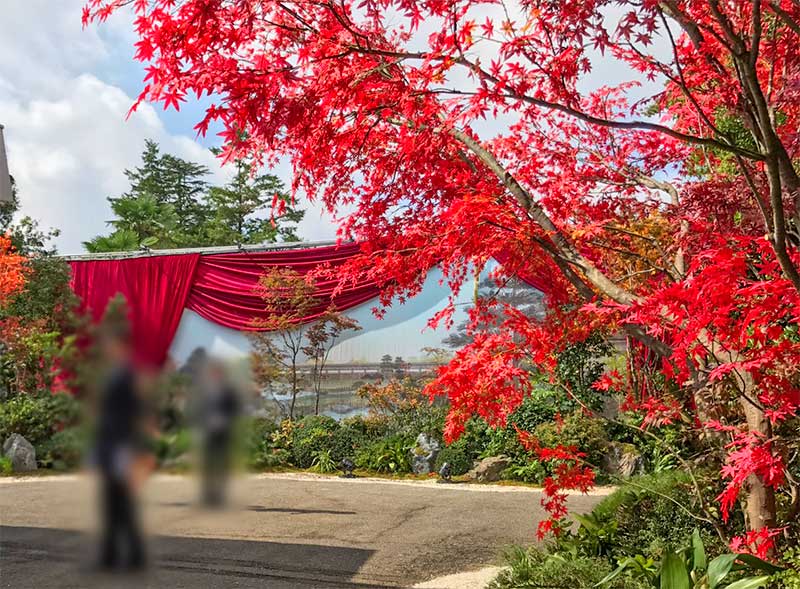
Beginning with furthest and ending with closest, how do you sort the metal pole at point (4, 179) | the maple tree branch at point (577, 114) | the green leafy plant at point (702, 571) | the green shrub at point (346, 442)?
the green shrub at point (346, 442), the green leafy plant at point (702, 571), the maple tree branch at point (577, 114), the metal pole at point (4, 179)

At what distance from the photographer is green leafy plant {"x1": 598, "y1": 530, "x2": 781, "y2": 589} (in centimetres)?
231

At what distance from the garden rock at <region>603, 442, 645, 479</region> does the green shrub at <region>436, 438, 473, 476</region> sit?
133 centimetres

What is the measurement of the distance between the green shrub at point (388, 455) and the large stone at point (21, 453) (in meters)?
6.84

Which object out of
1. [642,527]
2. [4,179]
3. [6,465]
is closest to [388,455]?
[642,527]

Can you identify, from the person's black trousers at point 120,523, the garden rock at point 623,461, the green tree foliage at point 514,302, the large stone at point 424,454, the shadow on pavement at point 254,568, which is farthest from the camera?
the green tree foliage at point 514,302

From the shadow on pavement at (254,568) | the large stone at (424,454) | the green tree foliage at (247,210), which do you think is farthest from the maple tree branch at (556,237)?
the large stone at (424,454)

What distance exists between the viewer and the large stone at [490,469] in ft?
21.6

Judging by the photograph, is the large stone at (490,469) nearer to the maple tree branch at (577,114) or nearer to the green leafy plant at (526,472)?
the green leafy plant at (526,472)

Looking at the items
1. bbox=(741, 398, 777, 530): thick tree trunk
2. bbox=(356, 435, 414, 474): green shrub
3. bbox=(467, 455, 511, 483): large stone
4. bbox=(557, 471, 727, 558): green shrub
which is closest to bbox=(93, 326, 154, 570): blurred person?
bbox=(741, 398, 777, 530): thick tree trunk

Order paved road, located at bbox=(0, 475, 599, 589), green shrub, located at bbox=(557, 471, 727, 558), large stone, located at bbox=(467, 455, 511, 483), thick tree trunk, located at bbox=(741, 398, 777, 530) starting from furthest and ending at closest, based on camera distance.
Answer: large stone, located at bbox=(467, 455, 511, 483), paved road, located at bbox=(0, 475, 599, 589), green shrub, located at bbox=(557, 471, 727, 558), thick tree trunk, located at bbox=(741, 398, 777, 530)

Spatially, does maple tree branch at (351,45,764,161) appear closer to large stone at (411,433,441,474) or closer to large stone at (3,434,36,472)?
large stone at (3,434,36,472)

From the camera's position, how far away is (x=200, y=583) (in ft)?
11.6

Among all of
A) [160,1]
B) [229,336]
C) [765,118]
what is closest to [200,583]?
[160,1]

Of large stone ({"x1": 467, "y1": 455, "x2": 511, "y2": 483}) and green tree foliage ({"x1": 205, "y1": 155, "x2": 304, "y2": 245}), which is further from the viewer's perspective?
large stone ({"x1": 467, "y1": 455, "x2": 511, "y2": 483})
